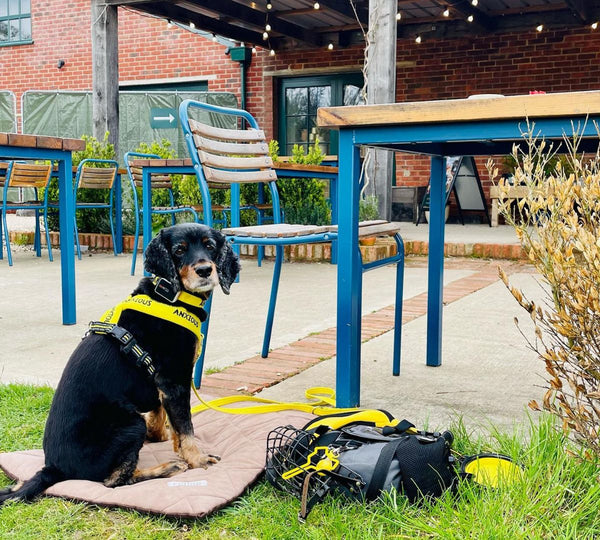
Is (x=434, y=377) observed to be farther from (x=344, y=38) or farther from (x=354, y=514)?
(x=344, y=38)

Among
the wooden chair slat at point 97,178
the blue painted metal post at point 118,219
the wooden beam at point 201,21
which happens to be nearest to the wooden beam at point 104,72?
the wooden beam at point 201,21

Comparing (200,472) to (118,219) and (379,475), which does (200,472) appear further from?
(118,219)

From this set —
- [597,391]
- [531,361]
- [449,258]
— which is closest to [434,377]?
[531,361]

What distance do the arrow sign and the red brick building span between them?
878 mm

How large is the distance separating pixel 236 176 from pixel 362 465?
1.81 m

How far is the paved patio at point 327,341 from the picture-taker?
9.29ft

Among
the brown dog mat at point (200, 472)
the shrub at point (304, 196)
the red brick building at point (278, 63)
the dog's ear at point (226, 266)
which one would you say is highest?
the red brick building at point (278, 63)

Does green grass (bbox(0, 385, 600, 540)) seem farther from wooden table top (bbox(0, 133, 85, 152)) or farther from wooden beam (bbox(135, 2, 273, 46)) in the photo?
wooden beam (bbox(135, 2, 273, 46))

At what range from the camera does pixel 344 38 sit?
1231 cm

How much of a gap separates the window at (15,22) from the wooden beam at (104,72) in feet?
19.5

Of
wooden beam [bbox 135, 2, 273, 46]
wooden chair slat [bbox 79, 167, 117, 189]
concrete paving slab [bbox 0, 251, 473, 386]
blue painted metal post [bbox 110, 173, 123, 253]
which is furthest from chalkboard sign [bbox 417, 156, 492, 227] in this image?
wooden chair slat [bbox 79, 167, 117, 189]

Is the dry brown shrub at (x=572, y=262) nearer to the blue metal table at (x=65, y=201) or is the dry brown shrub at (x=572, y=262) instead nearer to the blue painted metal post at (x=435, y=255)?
the blue painted metal post at (x=435, y=255)

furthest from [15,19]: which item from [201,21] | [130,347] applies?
[130,347]

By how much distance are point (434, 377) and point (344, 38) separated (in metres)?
10.3
